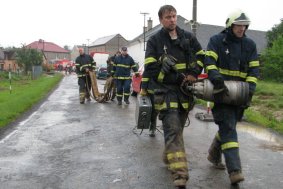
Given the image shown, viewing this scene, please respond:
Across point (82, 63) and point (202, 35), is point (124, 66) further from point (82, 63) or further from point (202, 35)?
point (202, 35)

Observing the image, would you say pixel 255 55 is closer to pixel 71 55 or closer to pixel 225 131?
pixel 225 131

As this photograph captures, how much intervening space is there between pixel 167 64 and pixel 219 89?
0.75 meters

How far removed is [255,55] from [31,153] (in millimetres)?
4026

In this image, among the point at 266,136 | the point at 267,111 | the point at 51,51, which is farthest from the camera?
the point at 51,51

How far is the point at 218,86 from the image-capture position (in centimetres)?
514

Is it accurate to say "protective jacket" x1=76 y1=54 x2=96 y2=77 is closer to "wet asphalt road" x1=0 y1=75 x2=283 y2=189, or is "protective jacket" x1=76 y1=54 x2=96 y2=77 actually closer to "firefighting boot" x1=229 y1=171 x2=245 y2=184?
"wet asphalt road" x1=0 y1=75 x2=283 y2=189

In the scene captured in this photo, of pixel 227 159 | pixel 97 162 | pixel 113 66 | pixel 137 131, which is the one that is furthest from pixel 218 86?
pixel 113 66

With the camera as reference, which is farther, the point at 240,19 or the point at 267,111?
the point at 267,111

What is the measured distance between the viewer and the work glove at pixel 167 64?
17.7ft

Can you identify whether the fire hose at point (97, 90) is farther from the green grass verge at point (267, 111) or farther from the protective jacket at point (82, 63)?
the green grass verge at point (267, 111)

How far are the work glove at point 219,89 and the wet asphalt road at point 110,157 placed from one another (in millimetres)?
1100

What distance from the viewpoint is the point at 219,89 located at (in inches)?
203

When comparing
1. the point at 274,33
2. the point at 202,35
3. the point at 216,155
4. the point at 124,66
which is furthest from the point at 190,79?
the point at 202,35

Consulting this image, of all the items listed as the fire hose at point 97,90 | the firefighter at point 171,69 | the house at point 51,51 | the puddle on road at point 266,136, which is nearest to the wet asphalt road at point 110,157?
the puddle on road at point 266,136
